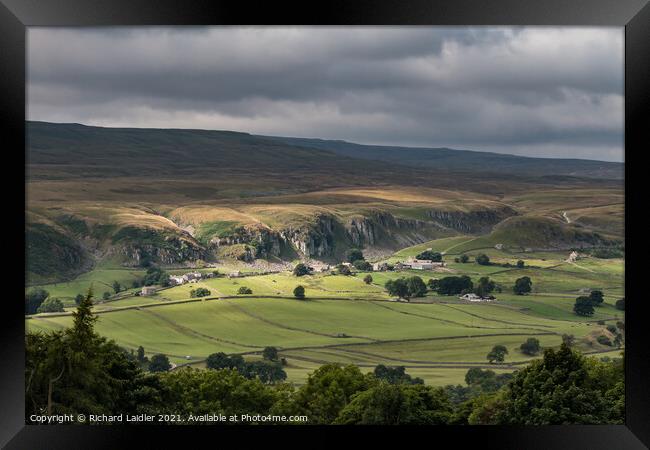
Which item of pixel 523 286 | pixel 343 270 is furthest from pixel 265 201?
pixel 523 286

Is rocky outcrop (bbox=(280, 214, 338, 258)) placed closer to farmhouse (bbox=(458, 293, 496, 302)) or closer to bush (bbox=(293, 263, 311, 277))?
bush (bbox=(293, 263, 311, 277))

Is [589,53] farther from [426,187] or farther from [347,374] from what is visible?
[347,374]

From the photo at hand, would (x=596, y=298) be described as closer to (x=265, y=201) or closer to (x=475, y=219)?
(x=475, y=219)

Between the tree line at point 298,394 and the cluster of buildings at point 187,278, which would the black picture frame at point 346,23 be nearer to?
the tree line at point 298,394

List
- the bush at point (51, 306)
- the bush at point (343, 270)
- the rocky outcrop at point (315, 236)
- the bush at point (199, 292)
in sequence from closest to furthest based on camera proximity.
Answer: the bush at point (51, 306) → the bush at point (199, 292) → the bush at point (343, 270) → the rocky outcrop at point (315, 236)

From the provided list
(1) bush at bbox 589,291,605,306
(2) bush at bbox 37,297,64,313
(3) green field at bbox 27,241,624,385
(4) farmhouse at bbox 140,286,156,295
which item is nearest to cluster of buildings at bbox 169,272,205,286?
(3) green field at bbox 27,241,624,385

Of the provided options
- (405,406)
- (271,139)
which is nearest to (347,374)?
(405,406)

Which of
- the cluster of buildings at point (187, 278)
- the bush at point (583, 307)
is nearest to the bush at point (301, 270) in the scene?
the cluster of buildings at point (187, 278)
